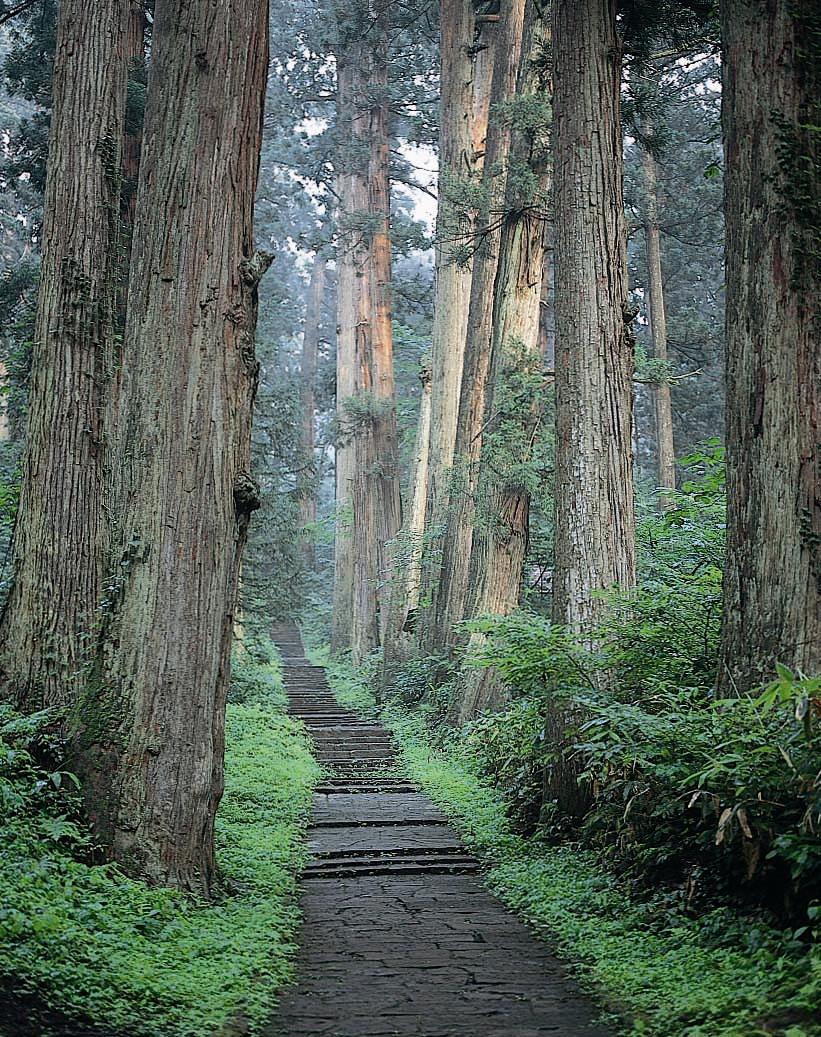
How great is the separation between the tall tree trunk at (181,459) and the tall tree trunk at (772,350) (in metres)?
3.09

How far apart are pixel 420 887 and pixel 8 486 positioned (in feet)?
23.7

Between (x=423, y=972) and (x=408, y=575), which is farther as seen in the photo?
(x=408, y=575)

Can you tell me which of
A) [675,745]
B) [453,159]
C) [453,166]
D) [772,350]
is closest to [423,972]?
[675,745]

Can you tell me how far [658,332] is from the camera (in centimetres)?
2478

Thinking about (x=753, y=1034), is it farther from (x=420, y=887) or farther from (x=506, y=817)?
(x=506, y=817)

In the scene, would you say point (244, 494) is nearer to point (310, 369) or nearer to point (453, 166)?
point (453, 166)

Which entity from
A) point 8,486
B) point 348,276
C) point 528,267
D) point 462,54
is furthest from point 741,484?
point 348,276

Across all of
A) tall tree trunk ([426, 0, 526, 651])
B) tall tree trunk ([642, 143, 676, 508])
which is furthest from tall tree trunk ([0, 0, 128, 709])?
tall tree trunk ([642, 143, 676, 508])

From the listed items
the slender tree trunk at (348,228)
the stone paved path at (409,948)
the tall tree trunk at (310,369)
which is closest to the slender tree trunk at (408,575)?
the slender tree trunk at (348,228)

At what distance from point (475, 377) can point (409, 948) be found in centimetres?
1101

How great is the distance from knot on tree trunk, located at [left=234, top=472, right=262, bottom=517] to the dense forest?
2cm

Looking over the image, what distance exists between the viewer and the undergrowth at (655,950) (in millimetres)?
4270

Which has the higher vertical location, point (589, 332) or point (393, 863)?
point (589, 332)

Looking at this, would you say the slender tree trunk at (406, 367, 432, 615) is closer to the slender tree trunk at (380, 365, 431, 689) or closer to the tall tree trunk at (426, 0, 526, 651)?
the slender tree trunk at (380, 365, 431, 689)
